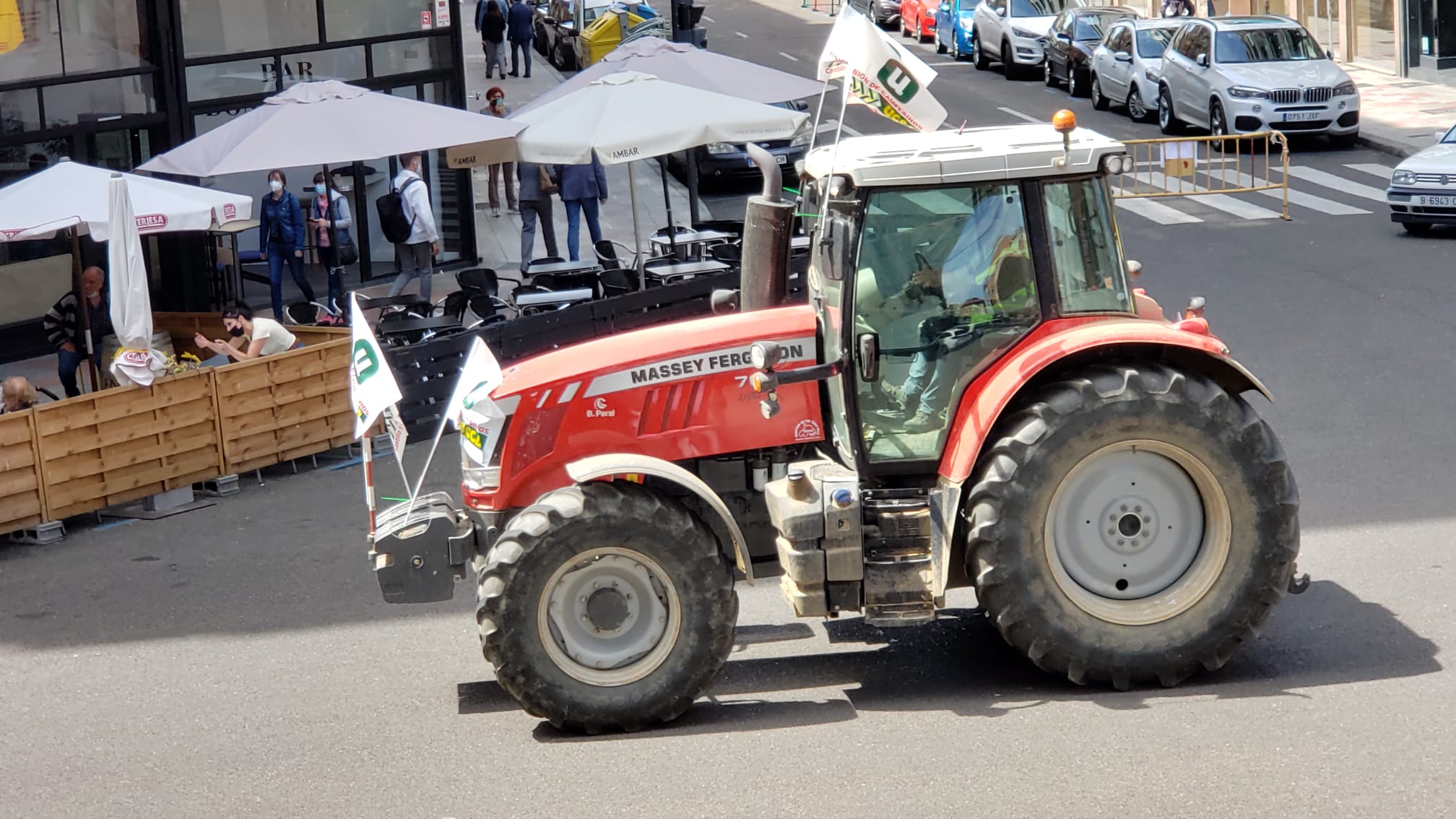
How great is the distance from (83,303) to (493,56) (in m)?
24.3

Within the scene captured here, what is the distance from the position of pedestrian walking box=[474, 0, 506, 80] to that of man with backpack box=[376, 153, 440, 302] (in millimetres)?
18248

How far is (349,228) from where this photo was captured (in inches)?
843

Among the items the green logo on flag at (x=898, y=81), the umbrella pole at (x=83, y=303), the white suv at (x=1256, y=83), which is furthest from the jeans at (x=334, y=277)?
the white suv at (x=1256, y=83)

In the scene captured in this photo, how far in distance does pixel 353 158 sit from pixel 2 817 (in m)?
9.50

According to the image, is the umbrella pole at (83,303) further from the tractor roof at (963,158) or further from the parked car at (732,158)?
the parked car at (732,158)

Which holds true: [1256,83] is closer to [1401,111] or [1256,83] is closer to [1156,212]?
[1156,212]

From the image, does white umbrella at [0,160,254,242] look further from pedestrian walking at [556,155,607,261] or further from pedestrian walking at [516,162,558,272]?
pedestrian walking at [556,155,607,261]

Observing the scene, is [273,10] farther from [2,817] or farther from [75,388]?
[2,817]

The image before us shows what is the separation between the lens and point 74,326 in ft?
51.2

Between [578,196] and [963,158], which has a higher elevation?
[963,158]

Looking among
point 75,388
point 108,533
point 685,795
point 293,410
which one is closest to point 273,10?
point 75,388

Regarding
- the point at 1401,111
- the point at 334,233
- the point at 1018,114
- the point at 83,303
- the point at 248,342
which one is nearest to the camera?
the point at 248,342

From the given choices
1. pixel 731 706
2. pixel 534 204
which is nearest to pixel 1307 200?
pixel 534 204

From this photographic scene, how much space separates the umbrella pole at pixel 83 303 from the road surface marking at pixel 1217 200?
14.4 metres
